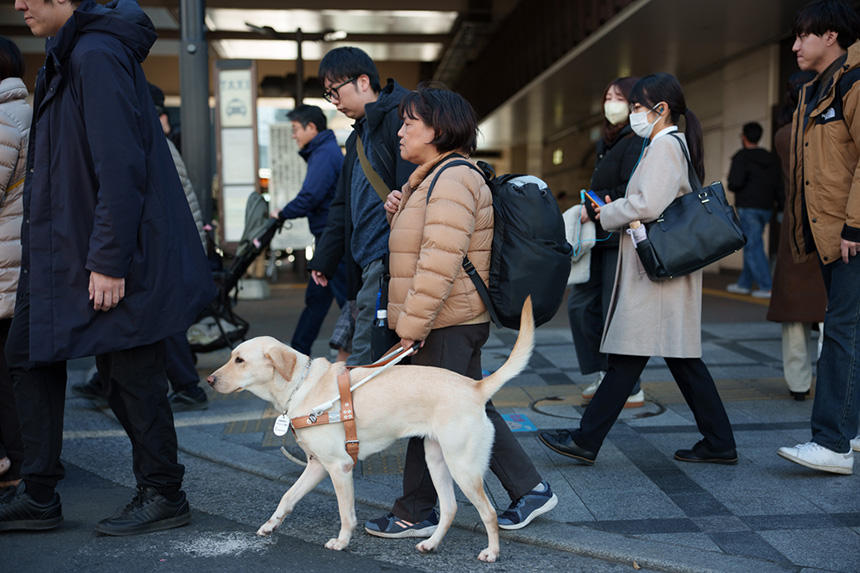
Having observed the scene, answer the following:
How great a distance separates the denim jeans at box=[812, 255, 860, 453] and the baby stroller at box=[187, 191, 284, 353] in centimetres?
385

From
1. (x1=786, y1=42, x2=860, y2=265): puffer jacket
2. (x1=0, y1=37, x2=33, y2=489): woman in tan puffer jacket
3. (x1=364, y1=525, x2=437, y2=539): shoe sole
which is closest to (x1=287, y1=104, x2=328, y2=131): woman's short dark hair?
(x1=0, y1=37, x2=33, y2=489): woman in tan puffer jacket

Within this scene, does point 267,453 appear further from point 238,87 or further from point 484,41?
point 484,41

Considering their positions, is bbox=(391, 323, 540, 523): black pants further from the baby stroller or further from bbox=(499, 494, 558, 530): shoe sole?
the baby stroller

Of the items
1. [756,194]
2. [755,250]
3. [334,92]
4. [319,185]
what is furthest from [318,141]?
[756,194]

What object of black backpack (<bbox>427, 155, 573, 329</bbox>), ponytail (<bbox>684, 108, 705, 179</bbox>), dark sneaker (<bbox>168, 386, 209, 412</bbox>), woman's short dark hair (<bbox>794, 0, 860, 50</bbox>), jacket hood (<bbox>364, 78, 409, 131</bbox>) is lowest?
dark sneaker (<bbox>168, 386, 209, 412</bbox>)

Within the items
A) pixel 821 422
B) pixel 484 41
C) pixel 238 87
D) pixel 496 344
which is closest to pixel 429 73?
pixel 484 41

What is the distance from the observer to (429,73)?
80.9ft

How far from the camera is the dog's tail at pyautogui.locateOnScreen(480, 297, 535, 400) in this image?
9.91ft

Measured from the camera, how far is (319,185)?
585 cm

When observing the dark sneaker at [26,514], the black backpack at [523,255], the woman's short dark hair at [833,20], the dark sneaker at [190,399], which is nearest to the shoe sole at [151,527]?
the dark sneaker at [26,514]

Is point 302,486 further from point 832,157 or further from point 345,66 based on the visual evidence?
point 832,157

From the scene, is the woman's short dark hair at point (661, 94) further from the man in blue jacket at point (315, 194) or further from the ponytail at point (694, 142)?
the man in blue jacket at point (315, 194)

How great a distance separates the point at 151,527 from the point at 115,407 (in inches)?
19.9

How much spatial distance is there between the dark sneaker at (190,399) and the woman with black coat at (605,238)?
2.48m
